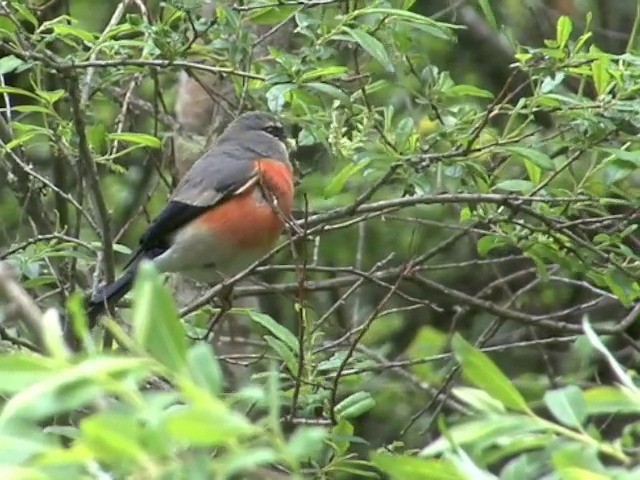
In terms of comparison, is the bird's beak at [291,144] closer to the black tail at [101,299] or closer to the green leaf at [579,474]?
the black tail at [101,299]

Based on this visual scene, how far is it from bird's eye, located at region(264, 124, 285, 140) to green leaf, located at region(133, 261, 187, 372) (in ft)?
11.4

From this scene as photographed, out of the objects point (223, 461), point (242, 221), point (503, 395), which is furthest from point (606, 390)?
point (242, 221)

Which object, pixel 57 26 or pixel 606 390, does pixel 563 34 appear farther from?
pixel 606 390

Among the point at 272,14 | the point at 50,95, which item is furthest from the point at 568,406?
the point at 50,95

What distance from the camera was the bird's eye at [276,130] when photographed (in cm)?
478

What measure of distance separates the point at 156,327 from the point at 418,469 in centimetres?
34

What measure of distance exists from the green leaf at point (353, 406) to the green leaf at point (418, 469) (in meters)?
1.89

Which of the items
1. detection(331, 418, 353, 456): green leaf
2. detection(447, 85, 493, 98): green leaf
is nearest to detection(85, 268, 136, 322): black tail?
detection(331, 418, 353, 456): green leaf

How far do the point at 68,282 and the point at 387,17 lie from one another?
4.08 ft

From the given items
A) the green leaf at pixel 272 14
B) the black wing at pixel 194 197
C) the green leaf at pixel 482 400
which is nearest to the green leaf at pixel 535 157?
the green leaf at pixel 272 14

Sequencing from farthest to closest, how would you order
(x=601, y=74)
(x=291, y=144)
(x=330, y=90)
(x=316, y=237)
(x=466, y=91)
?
(x=291, y=144) < (x=316, y=237) < (x=466, y=91) < (x=330, y=90) < (x=601, y=74)

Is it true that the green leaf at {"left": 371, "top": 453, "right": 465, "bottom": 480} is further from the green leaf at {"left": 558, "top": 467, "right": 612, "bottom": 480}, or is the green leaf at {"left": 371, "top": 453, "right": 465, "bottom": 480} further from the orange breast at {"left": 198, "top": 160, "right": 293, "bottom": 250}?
the orange breast at {"left": 198, "top": 160, "right": 293, "bottom": 250}

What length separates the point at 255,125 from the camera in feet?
15.4

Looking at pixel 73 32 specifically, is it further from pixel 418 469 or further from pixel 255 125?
pixel 418 469
